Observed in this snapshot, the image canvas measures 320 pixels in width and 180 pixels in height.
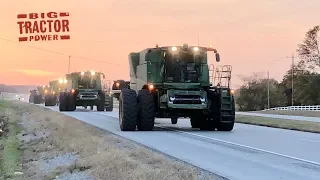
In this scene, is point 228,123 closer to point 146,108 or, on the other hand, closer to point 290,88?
point 146,108

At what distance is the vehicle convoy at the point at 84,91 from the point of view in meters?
44.6

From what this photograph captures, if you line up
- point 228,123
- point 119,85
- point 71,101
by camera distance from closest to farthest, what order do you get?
1. point 228,123
2. point 119,85
3. point 71,101

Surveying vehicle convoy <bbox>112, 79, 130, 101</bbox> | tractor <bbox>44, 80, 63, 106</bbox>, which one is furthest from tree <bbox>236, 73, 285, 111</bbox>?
vehicle convoy <bbox>112, 79, 130, 101</bbox>

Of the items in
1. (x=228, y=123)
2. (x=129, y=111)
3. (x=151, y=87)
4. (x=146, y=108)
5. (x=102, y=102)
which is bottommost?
(x=228, y=123)

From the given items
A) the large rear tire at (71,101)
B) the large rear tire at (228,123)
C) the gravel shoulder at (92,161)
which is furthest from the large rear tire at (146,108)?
the large rear tire at (71,101)

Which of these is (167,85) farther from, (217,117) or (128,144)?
(128,144)

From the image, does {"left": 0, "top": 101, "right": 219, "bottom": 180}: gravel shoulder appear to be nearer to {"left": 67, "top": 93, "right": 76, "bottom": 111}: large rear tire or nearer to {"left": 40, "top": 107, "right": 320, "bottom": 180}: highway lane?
{"left": 40, "top": 107, "right": 320, "bottom": 180}: highway lane

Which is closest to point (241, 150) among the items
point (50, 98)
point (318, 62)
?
point (50, 98)

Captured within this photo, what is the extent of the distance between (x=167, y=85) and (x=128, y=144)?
244 inches

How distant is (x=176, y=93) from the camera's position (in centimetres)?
2178

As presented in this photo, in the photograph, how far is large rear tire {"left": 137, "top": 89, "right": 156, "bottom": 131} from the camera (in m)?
21.5

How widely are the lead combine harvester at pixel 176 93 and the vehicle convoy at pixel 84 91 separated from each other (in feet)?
71.9

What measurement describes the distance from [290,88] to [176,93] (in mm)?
77493

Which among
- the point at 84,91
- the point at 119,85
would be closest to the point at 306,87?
the point at 84,91
